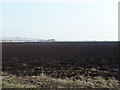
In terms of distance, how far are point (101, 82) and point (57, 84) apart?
2.46m

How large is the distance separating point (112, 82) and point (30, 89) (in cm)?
464

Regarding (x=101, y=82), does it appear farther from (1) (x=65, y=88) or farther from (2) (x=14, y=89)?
(2) (x=14, y=89)

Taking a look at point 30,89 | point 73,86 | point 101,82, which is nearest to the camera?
point 30,89

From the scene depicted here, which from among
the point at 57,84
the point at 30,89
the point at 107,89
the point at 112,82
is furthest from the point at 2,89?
the point at 112,82

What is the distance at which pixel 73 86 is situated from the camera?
929cm

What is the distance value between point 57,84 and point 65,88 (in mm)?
958

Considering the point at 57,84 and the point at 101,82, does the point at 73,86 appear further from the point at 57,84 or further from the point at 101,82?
the point at 101,82

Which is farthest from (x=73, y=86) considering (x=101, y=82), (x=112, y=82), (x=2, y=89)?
(x=2, y=89)

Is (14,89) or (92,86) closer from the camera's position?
(14,89)

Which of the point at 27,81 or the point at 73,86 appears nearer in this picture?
the point at 73,86

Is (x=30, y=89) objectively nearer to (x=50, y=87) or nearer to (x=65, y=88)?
(x=50, y=87)

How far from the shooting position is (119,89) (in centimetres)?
867

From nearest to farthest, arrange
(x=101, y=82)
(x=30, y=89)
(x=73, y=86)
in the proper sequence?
1. (x=30, y=89)
2. (x=73, y=86)
3. (x=101, y=82)

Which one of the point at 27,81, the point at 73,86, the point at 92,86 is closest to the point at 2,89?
the point at 27,81
